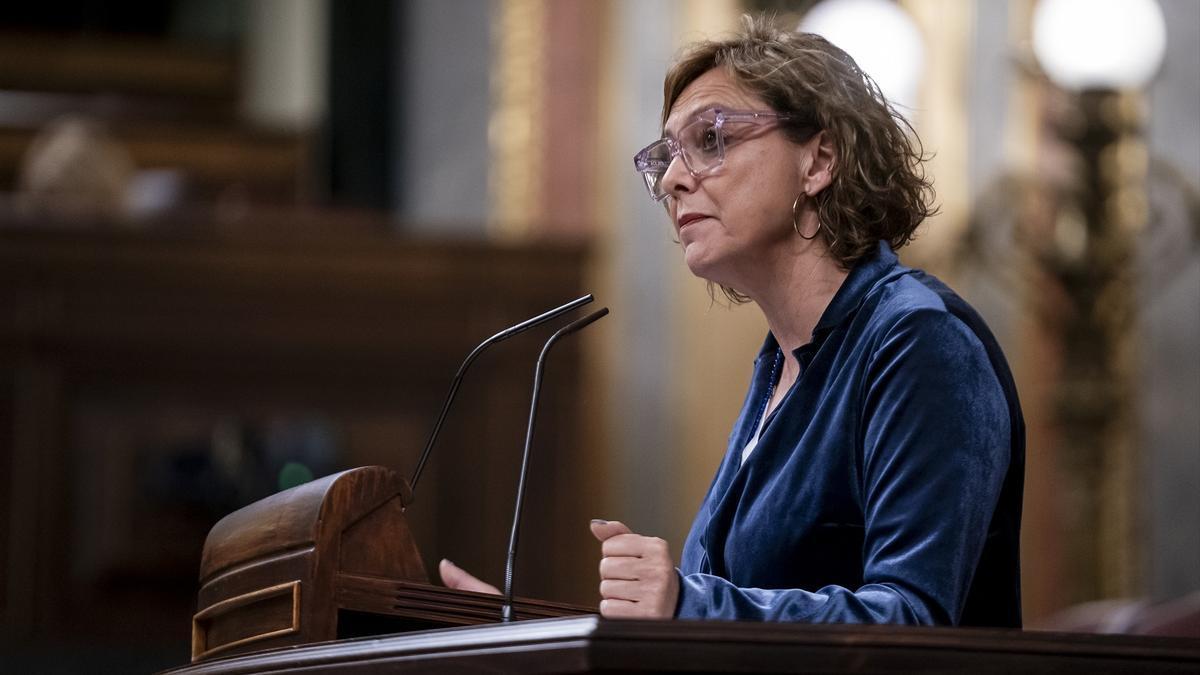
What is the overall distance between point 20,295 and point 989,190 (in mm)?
2630

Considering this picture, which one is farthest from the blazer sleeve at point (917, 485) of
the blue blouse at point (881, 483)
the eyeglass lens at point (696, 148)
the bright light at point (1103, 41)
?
the bright light at point (1103, 41)

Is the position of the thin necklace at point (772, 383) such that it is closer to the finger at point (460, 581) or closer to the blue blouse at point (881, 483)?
the blue blouse at point (881, 483)

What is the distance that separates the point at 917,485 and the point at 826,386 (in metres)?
0.21

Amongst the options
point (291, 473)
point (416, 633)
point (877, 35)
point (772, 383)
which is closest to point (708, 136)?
point (772, 383)

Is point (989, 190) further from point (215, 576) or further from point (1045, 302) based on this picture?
point (215, 576)

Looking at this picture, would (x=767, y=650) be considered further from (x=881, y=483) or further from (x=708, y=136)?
(x=708, y=136)

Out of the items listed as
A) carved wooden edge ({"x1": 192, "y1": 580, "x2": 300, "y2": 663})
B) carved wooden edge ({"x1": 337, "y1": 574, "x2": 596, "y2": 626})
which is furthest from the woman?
carved wooden edge ({"x1": 192, "y1": 580, "x2": 300, "y2": 663})

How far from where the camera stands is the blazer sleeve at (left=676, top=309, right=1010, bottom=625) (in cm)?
140

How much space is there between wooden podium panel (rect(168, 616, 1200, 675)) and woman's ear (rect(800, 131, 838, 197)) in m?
0.65

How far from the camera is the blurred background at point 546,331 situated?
421cm

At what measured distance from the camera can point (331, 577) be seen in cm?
151

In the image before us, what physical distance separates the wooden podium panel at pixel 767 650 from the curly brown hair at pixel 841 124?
24.3 inches

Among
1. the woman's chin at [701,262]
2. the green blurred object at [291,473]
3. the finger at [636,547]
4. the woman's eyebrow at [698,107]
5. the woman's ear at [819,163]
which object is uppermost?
the woman's eyebrow at [698,107]

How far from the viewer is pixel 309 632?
150 centimetres
